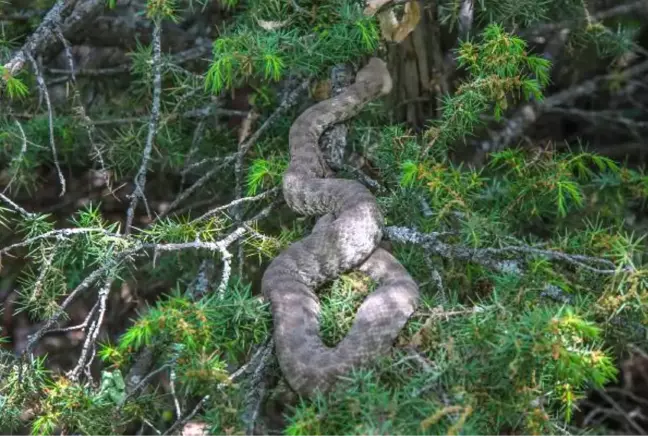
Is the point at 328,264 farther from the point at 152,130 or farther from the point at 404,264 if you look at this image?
the point at 152,130

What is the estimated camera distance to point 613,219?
5035 millimetres

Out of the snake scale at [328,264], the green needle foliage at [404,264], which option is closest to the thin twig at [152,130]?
the green needle foliage at [404,264]

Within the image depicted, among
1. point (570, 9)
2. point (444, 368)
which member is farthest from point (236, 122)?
point (444, 368)

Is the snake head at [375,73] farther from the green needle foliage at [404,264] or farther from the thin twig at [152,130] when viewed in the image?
the thin twig at [152,130]

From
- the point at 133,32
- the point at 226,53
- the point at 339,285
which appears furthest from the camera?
the point at 133,32

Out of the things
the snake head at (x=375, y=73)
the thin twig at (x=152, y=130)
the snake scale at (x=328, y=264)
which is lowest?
the snake scale at (x=328, y=264)

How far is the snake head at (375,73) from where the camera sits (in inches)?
189

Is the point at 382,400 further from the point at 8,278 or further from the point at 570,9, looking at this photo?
the point at 8,278

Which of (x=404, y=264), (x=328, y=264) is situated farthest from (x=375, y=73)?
(x=328, y=264)

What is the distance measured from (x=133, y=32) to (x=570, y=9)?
260cm

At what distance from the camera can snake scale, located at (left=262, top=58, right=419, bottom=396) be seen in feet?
10.3

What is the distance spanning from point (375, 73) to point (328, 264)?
151 cm

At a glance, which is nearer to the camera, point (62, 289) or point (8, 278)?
point (62, 289)

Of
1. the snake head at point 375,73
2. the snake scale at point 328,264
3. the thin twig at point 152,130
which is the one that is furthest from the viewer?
the snake head at point 375,73
